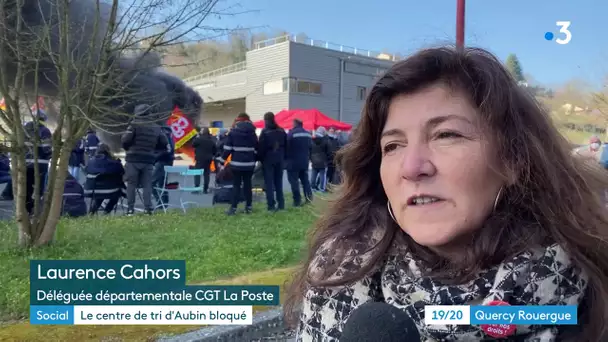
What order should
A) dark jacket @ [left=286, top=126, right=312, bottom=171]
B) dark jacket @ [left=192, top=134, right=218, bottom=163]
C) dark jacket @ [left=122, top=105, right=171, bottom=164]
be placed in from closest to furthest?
dark jacket @ [left=122, top=105, right=171, bottom=164] < dark jacket @ [left=286, top=126, right=312, bottom=171] < dark jacket @ [left=192, top=134, right=218, bottom=163]

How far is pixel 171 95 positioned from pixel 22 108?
4600 millimetres

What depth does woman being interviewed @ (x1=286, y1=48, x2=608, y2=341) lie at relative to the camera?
1138 mm

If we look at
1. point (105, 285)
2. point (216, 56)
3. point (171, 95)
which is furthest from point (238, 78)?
point (105, 285)

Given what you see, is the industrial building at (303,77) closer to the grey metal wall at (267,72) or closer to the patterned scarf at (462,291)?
the grey metal wall at (267,72)

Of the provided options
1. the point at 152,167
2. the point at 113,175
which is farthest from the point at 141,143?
the point at 113,175

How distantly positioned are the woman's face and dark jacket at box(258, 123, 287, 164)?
7449 mm

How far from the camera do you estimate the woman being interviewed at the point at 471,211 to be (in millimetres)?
1138

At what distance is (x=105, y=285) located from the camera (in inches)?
124

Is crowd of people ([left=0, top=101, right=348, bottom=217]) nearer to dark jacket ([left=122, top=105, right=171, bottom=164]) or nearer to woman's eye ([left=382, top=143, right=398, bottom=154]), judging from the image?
dark jacket ([left=122, top=105, right=171, bottom=164])
